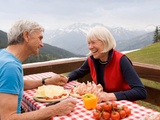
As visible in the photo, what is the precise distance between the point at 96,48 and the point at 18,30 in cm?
98

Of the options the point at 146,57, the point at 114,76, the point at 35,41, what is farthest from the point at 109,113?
the point at 146,57

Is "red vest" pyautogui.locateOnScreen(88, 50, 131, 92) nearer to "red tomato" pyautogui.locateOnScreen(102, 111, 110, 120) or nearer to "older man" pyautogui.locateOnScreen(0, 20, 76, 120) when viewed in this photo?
"older man" pyautogui.locateOnScreen(0, 20, 76, 120)

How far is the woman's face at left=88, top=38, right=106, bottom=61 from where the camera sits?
238 centimetres

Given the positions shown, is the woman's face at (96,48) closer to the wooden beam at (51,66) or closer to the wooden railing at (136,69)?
the wooden railing at (136,69)

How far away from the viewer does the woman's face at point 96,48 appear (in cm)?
238

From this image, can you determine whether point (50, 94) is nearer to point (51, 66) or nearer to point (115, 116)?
point (115, 116)

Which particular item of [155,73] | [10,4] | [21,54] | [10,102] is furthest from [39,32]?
[10,4]

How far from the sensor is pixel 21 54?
1688 millimetres

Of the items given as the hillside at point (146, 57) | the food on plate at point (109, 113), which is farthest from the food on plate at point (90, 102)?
the hillside at point (146, 57)

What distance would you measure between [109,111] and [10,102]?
0.64 metres

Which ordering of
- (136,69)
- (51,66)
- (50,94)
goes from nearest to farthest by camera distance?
(50,94) → (136,69) → (51,66)

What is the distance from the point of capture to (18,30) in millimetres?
1654

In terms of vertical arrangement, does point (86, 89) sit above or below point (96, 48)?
below

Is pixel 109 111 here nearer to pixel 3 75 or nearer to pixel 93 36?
pixel 3 75
